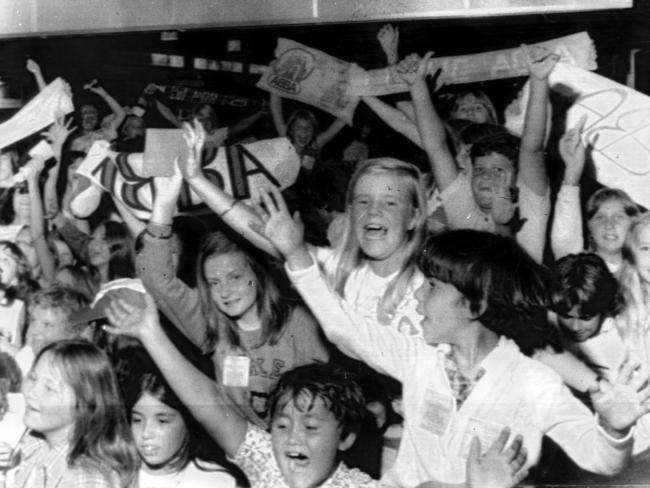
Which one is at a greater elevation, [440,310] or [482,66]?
[482,66]

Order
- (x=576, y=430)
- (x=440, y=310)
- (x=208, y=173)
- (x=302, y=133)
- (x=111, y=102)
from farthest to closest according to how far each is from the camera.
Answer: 1. (x=111, y=102)
2. (x=208, y=173)
3. (x=302, y=133)
4. (x=440, y=310)
5. (x=576, y=430)

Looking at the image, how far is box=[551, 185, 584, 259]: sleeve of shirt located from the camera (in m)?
3.84

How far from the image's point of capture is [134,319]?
4.14 metres

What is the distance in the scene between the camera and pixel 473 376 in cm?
383

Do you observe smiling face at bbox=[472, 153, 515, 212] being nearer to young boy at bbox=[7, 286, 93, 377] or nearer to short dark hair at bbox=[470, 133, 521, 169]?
short dark hair at bbox=[470, 133, 521, 169]

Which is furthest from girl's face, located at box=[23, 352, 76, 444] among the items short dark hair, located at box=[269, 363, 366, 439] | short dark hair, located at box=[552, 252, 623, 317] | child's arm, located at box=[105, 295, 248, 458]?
short dark hair, located at box=[552, 252, 623, 317]

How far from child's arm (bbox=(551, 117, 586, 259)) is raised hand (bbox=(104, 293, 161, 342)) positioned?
67.4 inches

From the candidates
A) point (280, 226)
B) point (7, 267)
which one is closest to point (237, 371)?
point (280, 226)

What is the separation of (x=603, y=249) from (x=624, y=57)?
78 centimetres

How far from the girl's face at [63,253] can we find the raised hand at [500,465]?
1.96 m

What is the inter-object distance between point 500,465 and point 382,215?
3.64 feet

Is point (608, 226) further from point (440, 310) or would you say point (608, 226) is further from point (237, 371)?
point (237, 371)

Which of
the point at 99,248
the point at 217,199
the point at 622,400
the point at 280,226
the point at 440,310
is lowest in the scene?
the point at 622,400

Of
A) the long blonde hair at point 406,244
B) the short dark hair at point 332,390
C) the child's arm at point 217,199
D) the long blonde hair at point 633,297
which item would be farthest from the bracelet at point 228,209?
the long blonde hair at point 633,297
